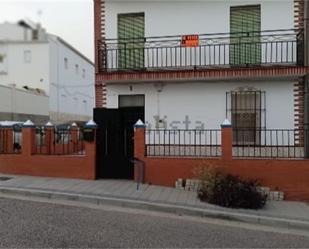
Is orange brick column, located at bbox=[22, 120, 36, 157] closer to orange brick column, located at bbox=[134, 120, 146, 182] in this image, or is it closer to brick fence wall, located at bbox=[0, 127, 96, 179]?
brick fence wall, located at bbox=[0, 127, 96, 179]

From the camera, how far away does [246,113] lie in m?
12.6

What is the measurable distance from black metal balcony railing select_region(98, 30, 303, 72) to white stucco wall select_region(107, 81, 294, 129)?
626mm

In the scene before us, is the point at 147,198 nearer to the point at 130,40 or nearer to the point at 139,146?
the point at 139,146

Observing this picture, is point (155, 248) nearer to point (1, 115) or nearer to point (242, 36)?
point (242, 36)

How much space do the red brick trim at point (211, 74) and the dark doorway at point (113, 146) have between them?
1552 millimetres

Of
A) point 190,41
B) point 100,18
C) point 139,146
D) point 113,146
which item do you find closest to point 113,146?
point 113,146

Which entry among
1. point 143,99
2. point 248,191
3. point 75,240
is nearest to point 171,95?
point 143,99

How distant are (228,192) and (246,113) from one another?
4.41 meters

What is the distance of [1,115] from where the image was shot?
24625 mm

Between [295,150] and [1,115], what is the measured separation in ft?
61.8

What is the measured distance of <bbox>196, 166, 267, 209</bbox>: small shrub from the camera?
8.64m

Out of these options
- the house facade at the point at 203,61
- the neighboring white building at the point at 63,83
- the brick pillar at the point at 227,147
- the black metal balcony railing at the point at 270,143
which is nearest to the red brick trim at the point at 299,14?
the house facade at the point at 203,61

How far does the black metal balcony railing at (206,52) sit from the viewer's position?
12312 mm

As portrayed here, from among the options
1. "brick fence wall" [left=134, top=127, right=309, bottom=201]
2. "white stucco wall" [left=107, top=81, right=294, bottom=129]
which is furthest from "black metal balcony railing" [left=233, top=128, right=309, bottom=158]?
"brick fence wall" [left=134, top=127, right=309, bottom=201]
